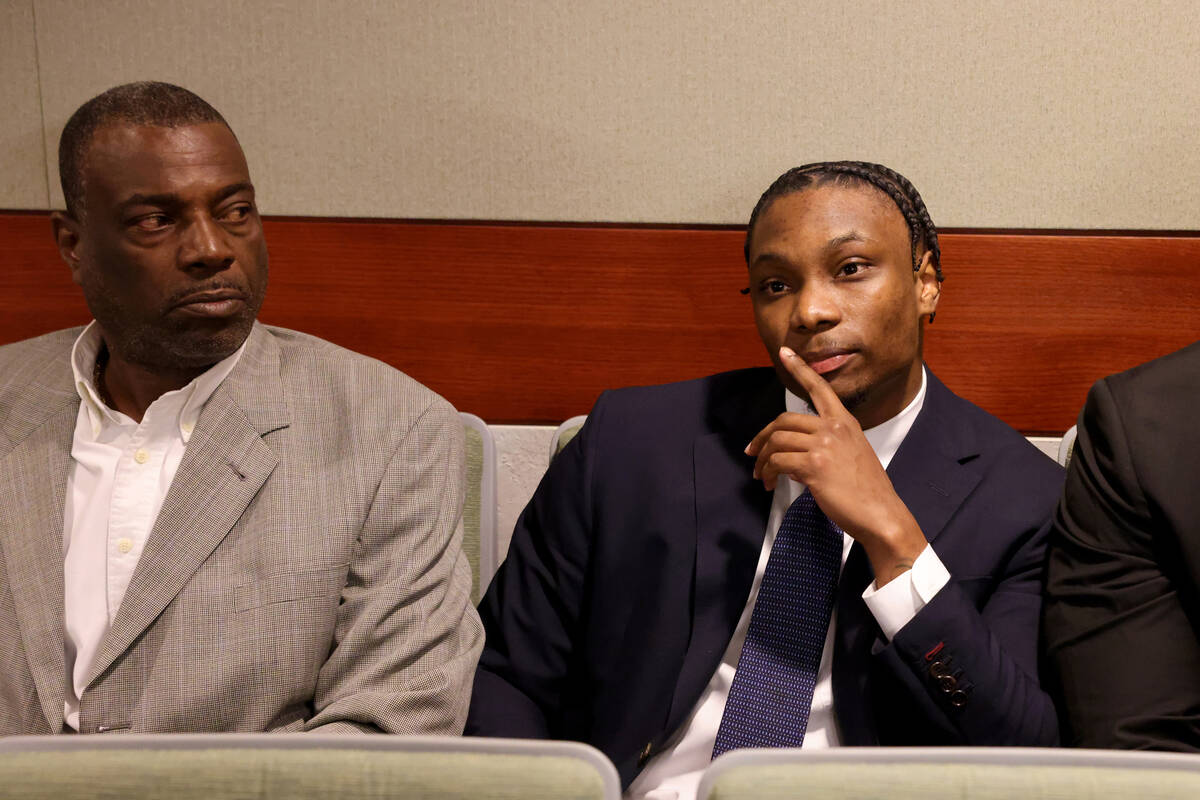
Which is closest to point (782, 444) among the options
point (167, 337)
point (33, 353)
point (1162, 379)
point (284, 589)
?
point (1162, 379)

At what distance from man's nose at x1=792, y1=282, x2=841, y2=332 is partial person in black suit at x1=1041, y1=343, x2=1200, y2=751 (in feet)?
1.23

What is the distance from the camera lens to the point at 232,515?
5.05 ft

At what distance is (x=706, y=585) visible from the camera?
1587 millimetres

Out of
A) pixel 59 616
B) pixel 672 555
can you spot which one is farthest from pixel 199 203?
pixel 672 555

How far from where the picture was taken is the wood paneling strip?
2027 mm

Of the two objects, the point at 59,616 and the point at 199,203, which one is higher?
the point at 199,203

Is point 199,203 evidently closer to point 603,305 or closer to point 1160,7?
point 603,305

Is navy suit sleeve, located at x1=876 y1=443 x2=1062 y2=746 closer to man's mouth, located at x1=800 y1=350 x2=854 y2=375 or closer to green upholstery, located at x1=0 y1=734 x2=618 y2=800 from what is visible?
man's mouth, located at x1=800 y1=350 x2=854 y2=375

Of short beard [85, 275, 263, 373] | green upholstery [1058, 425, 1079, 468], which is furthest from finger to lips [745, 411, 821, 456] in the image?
short beard [85, 275, 263, 373]

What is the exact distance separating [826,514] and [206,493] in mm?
915

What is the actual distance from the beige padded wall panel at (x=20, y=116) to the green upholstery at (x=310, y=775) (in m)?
1.56

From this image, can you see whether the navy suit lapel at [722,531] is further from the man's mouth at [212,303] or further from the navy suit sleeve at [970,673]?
the man's mouth at [212,303]

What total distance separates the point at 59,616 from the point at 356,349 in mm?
825

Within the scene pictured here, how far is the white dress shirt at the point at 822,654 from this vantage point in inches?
55.5
